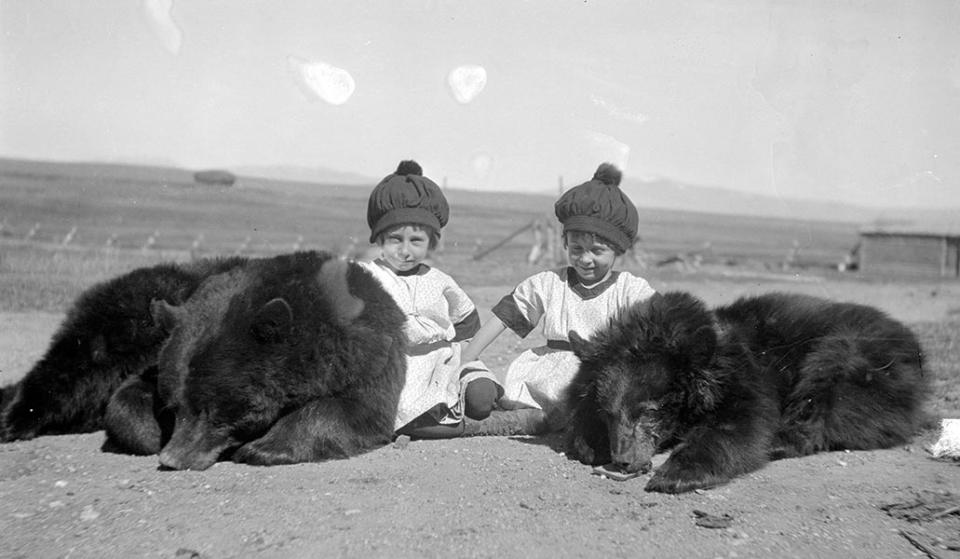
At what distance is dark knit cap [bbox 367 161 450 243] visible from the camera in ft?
18.2

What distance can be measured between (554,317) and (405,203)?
49.4 inches

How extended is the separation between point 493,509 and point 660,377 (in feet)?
4.23

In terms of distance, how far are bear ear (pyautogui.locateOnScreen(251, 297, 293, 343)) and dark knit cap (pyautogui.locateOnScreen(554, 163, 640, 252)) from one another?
195cm

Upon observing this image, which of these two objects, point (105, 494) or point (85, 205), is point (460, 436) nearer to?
point (105, 494)

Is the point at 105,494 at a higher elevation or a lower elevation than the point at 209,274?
lower

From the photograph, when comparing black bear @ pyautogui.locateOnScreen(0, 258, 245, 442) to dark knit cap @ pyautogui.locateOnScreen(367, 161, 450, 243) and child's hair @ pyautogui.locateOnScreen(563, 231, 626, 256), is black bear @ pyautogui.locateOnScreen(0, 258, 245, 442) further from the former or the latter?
child's hair @ pyautogui.locateOnScreen(563, 231, 626, 256)

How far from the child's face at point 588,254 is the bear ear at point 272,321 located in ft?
6.41

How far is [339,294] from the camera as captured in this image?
4965 mm

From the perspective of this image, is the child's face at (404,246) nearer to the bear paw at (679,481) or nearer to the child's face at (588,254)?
the child's face at (588,254)

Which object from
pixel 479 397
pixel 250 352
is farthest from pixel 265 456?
pixel 479 397

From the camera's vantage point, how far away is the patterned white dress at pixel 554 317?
5508mm

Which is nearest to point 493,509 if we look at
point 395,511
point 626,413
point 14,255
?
point 395,511

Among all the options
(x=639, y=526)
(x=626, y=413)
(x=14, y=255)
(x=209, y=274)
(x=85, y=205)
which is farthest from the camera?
(x=85, y=205)

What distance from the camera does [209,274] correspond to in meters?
5.91
